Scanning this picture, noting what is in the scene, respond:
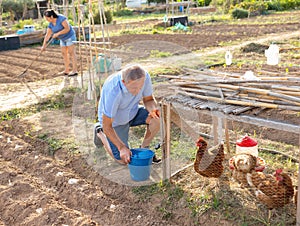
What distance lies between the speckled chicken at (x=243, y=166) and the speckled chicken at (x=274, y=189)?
179mm

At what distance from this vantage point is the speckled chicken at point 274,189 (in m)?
3.07

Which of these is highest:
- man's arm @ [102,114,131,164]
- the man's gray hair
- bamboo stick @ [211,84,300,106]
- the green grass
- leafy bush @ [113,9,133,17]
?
the man's gray hair

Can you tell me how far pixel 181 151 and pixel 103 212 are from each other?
1.37 m

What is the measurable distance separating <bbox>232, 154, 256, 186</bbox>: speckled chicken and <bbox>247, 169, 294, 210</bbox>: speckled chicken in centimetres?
18

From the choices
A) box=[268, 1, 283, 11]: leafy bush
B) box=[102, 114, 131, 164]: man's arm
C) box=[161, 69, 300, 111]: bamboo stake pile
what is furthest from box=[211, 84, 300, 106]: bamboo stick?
box=[268, 1, 283, 11]: leafy bush

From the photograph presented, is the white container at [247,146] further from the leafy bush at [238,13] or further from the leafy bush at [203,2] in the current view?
the leafy bush at [203,2]

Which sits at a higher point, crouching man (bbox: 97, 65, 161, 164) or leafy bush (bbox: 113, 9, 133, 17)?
crouching man (bbox: 97, 65, 161, 164)

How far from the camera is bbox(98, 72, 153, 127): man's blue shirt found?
374 centimetres

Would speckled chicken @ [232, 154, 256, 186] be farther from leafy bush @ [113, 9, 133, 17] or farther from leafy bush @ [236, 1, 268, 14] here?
leafy bush @ [113, 9, 133, 17]

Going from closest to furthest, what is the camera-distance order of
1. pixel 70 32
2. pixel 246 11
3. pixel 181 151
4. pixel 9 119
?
pixel 181 151
pixel 9 119
pixel 70 32
pixel 246 11

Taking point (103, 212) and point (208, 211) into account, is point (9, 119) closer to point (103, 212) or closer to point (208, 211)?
point (103, 212)

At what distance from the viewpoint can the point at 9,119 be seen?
20.3ft

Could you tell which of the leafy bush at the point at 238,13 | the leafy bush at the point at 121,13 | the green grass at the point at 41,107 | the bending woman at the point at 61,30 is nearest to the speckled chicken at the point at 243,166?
the green grass at the point at 41,107

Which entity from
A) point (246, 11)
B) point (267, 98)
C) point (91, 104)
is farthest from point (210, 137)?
point (246, 11)
